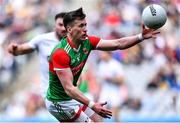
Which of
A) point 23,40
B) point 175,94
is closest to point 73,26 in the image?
point 175,94

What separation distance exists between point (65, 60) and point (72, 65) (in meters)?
0.16

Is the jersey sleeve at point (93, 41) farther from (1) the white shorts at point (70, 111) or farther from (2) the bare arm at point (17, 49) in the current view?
(2) the bare arm at point (17, 49)

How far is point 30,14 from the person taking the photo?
56.2 feet

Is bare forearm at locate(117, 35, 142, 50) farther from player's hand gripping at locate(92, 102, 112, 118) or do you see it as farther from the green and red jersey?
player's hand gripping at locate(92, 102, 112, 118)

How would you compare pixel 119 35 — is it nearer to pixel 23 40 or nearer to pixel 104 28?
pixel 104 28

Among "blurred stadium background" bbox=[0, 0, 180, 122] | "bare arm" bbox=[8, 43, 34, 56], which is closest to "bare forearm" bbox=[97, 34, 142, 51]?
"bare arm" bbox=[8, 43, 34, 56]

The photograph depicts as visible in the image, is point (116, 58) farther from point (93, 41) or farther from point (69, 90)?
point (69, 90)

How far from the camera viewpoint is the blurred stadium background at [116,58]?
621 inches

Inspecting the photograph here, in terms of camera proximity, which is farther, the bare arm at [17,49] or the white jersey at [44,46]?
the white jersey at [44,46]

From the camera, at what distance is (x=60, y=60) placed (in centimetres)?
783

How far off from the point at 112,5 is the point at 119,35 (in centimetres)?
87

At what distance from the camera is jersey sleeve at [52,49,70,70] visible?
782cm

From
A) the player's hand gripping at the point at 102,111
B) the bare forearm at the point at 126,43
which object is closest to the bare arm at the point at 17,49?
the bare forearm at the point at 126,43

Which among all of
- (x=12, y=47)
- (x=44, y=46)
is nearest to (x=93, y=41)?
(x=12, y=47)
